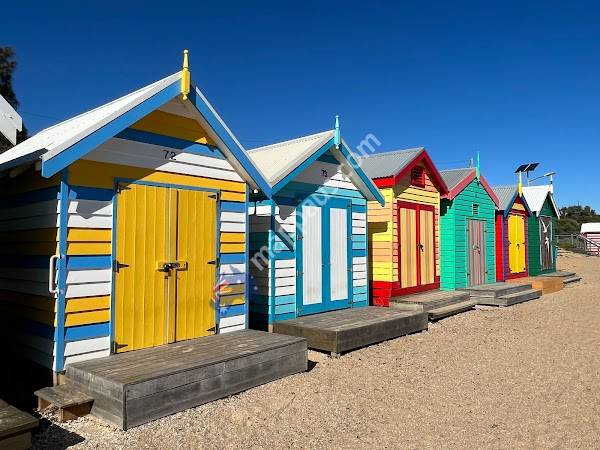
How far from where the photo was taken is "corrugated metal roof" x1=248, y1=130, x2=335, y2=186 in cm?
787

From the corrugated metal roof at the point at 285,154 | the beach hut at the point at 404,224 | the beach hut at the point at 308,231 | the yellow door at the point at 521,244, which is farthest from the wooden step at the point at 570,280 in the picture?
the corrugated metal roof at the point at 285,154

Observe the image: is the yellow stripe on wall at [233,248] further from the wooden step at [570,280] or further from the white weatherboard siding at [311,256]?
the wooden step at [570,280]

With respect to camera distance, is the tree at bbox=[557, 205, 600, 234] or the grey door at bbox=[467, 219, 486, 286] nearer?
the grey door at bbox=[467, 219, 486, 286]

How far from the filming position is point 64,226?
5.11 meters

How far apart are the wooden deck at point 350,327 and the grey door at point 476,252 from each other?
5636mm

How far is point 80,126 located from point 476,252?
1188cm

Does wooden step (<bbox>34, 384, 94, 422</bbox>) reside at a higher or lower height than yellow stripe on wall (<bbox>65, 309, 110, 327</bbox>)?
lower

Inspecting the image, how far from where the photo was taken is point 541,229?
1931 cm

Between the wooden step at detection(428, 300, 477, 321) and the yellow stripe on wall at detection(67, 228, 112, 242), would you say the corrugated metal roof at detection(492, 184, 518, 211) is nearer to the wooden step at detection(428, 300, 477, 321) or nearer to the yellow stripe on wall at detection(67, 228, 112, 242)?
the wooden step at detection(428, 300, 477, 321)

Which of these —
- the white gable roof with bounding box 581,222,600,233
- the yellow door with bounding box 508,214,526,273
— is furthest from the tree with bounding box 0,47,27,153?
the white gable roof with bounding box 581,222,600,233

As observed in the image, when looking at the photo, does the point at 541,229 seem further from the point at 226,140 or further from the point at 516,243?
the point at 226,140

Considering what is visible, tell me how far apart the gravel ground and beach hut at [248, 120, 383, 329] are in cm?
142

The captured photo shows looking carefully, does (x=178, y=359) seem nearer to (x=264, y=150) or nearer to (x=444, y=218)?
(x=264, y=150)

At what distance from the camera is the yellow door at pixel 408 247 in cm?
1152
